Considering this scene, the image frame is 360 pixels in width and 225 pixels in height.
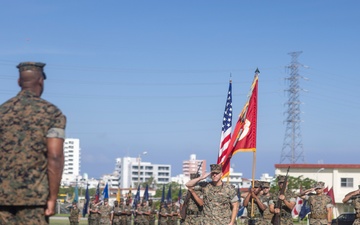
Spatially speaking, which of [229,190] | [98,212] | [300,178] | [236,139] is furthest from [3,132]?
[300,178]

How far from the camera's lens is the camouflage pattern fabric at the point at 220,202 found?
1427 centimetres

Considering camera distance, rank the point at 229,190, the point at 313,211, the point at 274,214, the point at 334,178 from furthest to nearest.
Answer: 1. the point at 334,178
2. the point at 313,211
3. the point at 274,214
4. the point at 229,190

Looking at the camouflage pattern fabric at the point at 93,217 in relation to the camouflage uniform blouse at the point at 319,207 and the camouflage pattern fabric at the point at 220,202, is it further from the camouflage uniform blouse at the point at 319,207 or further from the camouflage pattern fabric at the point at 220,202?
the camouflage pattern fabric at the point at 220,202

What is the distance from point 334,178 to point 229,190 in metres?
76.9

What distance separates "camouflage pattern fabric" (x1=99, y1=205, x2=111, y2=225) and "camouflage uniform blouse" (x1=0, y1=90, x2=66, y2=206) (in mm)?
33175

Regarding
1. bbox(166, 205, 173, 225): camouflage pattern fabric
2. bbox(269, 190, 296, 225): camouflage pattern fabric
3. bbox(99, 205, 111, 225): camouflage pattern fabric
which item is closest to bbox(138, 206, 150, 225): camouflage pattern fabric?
bbox(166, 205, 173, 225): camouflage pattern fabric

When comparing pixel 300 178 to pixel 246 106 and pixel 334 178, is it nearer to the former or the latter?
pixel 334 178

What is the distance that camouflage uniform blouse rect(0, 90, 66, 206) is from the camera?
7.55 metres

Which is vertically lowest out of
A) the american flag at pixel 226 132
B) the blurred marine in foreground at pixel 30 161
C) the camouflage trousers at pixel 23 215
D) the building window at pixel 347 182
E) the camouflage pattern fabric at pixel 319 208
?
the camouflage trousers at pixel 23 215

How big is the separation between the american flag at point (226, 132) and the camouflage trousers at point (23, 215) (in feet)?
41.6

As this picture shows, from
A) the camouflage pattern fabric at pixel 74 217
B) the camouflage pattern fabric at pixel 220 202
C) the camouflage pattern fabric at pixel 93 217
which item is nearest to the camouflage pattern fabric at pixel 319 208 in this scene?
the camouflage pattern fabric at pixel 220 202

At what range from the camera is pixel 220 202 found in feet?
46.9

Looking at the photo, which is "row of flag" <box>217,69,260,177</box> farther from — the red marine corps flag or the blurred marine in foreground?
the blurred marine in foreground

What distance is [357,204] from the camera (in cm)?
2030
